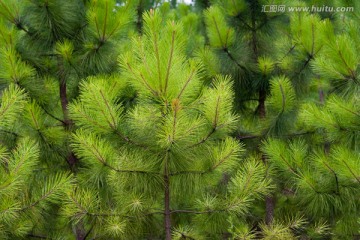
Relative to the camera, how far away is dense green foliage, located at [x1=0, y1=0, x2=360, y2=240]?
3.03m

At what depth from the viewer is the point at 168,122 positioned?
2.86 meters

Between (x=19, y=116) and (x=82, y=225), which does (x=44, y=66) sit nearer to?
(x=19, y=116)

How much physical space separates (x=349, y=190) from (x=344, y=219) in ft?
1.42

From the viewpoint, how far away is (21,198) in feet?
11.1

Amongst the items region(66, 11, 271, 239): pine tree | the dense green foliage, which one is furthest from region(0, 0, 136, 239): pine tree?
region(66, 11, 271, 239): pine tree

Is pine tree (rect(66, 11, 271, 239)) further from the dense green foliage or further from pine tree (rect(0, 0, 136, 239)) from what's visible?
pine tree (rect(0, 0, 136, 239))

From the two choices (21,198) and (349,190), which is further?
(349,190)

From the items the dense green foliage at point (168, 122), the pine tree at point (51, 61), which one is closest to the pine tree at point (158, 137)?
the dense green foliage at point (168, 122)

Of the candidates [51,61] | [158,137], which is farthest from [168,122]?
[51,61]

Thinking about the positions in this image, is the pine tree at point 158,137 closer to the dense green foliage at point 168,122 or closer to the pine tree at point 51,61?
the dense green foliage at point 168,122

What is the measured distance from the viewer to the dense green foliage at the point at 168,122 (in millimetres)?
3027

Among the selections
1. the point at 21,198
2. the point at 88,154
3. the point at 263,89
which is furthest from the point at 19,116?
the point at 263,89

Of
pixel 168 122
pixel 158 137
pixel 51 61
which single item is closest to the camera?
pixel 168 122

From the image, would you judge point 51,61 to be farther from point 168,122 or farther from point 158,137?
point 168,122
